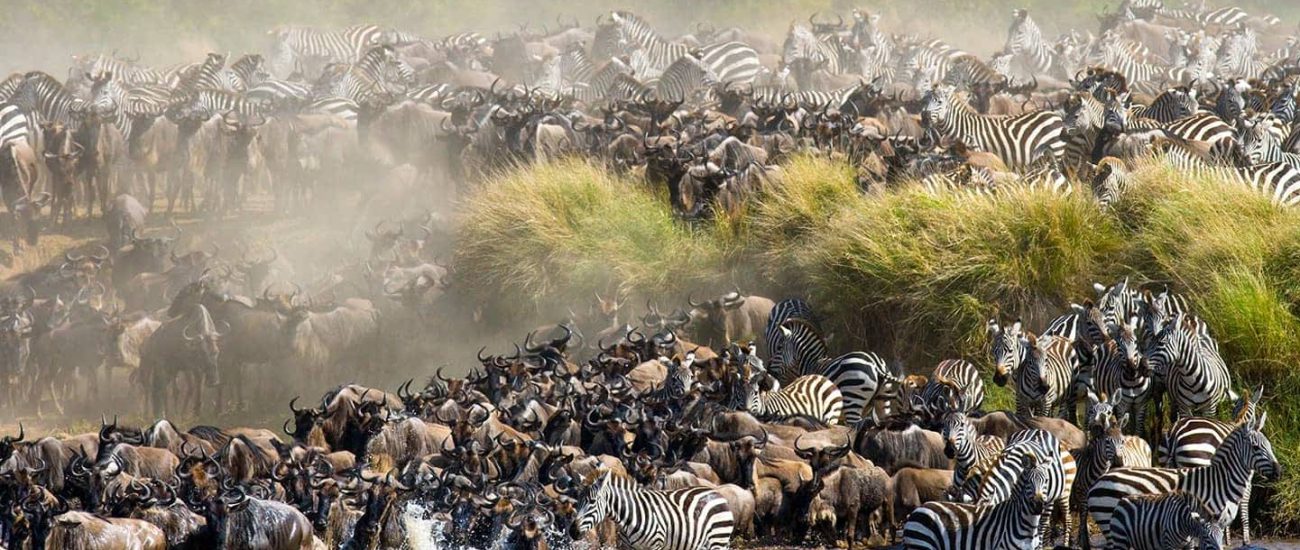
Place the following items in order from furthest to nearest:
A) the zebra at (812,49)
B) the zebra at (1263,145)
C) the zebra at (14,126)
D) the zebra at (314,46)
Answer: the zebra at (314,46) → the zebra at (812,49) → the zebra at (14,126) → the zebra at (1263,145)

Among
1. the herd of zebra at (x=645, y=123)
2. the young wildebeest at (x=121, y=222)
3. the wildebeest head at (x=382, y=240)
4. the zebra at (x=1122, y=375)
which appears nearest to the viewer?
the zebra at (x=1122, y=375)

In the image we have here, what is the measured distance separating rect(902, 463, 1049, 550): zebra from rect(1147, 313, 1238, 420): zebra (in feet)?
8.61

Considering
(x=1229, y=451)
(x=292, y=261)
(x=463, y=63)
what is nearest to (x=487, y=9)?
(x=463, y=63)

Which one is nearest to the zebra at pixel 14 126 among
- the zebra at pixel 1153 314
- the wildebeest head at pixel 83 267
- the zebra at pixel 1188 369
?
the wildebeest head at pixel 83 267

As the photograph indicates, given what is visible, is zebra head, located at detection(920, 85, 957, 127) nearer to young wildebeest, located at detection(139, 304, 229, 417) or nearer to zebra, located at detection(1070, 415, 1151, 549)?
young wildebeest, located at detection(139, 304, 229, 417)

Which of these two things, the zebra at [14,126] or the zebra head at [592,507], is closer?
the zebra head at [592,507]

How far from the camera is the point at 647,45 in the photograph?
109ft

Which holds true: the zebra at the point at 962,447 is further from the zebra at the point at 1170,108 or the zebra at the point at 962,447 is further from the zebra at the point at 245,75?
the zebra at the point at 245,75

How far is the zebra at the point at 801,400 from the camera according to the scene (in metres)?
14.0

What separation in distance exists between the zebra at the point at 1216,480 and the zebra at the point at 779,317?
503 cm

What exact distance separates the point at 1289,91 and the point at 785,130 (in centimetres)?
684

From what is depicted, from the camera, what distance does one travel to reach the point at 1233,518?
37.4 feet

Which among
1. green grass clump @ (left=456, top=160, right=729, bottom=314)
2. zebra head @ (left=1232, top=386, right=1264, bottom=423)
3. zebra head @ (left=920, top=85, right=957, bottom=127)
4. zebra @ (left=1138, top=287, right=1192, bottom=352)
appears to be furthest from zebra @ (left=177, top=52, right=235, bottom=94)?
zebra head @ (left=1232, top=386, right=1264, bottom=423)

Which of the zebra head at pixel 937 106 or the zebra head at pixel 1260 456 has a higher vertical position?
the zebra head at pixel 937 106
